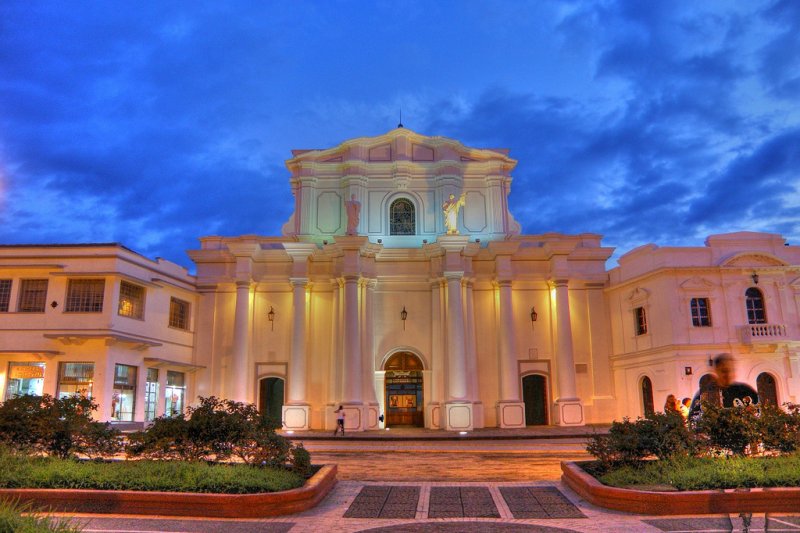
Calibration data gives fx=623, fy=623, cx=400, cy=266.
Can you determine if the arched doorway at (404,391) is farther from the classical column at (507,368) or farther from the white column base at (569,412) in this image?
the white column base at (569,412)

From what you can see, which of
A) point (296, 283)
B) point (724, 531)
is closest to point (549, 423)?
point (296, 283)

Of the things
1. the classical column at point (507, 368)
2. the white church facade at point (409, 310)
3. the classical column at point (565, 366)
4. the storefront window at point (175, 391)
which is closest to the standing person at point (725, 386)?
the white church facade at point (409, 310)

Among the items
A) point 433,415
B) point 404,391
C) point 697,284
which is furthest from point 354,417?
point 697,284

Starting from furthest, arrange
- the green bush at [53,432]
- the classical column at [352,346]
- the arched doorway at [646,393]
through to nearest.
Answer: the arched doorway at [646,393] < the classical column at [352,346] < the green bush at [53,432]

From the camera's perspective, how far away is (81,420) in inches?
500

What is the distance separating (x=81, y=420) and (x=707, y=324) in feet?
79.1

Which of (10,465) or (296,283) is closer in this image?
(10,465)

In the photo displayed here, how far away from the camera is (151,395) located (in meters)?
27.6

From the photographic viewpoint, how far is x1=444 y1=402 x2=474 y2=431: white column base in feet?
90.6

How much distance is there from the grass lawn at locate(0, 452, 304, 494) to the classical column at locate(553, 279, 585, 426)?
1990 centimetres

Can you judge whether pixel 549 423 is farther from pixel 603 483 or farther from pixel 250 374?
pixel 603 483

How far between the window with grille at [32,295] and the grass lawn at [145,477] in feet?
51.6

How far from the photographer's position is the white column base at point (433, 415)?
28.9 m

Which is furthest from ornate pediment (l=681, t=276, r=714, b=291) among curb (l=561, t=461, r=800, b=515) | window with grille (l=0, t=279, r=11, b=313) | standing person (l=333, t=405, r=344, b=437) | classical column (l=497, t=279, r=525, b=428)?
window with grille (l=0, t=279, r=11, b=313)
